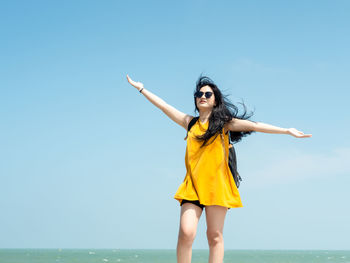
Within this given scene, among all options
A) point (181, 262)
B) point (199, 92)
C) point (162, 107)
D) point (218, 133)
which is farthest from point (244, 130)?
point (181, 262)

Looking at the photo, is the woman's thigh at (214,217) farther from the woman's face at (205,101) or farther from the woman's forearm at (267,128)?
the woman's face at (205,101)

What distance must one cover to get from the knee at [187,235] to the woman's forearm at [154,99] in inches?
54.4

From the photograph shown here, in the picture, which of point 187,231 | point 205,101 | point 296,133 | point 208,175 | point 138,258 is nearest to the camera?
point 187,231

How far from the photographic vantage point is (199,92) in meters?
4.93

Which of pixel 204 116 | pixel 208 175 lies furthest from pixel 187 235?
pixel 204 116

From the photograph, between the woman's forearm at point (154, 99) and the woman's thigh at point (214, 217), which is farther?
the woman's forearm at point (154, 99)

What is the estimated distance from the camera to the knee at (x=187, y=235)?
4398mm

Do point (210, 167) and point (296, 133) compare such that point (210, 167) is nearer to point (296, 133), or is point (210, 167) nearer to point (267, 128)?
point (267, 128)

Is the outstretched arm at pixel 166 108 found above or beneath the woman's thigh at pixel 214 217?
above

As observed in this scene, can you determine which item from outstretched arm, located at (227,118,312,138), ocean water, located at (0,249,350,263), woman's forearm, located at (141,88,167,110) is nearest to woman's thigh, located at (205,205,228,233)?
outstretched arm, located at (227,118,312,138)

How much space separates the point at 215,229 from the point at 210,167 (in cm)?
59

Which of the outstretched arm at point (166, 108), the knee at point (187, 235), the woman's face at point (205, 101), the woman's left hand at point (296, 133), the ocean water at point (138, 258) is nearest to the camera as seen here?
the knee at point (187, 235)

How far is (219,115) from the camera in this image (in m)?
4.86

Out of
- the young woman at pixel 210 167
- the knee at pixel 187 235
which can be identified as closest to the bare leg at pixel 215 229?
the young woman at pixel 210 167
